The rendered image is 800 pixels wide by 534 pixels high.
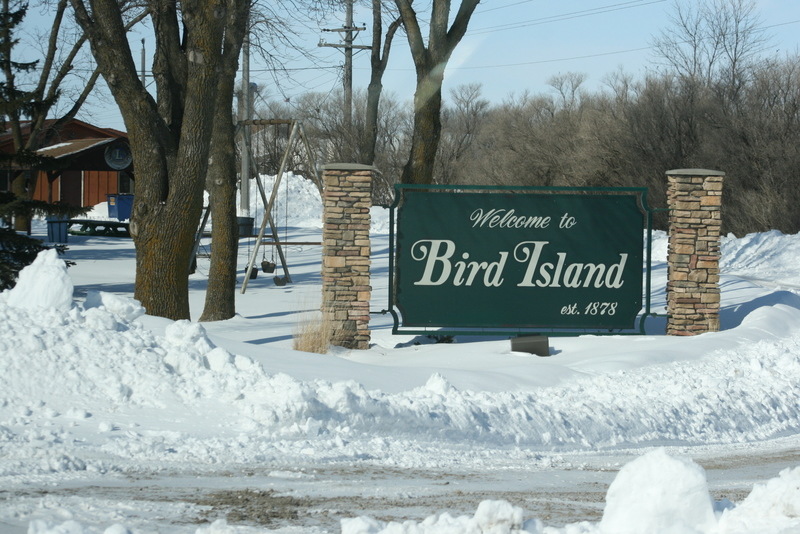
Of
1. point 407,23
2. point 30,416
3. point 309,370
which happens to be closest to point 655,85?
point 407,23

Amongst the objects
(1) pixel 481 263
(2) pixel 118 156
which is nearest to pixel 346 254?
(1) pixel 481 263

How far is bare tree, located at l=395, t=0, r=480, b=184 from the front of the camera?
575 inches

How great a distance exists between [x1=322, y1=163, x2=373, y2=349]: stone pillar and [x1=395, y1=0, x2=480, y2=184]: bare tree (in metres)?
2.51

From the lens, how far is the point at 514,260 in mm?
12523

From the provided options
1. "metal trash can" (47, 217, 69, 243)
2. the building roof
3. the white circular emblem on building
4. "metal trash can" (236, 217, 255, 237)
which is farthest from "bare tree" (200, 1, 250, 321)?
the white circular emblem on building

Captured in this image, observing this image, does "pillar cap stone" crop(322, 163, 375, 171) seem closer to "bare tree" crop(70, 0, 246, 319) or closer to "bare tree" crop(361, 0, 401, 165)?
"bare tree" crop(70, 0, 246, 319)

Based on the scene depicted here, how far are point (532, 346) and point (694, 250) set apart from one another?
285 cm

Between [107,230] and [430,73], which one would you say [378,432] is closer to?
[430,73]

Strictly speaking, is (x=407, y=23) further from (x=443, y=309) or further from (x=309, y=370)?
(x=309, y=370)

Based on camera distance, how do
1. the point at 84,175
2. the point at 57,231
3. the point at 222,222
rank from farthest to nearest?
the point at 84,175, the point at 57,231, the point at 222,222

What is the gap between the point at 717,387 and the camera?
33.3ft

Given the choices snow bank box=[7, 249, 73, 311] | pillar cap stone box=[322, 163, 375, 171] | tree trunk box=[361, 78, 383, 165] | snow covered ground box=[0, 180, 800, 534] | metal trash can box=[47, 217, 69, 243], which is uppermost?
tree trunk box=[361, 78, 383, 165]

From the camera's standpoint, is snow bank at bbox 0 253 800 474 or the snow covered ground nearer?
the snow covered ground

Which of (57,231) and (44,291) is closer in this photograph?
(44,291)
